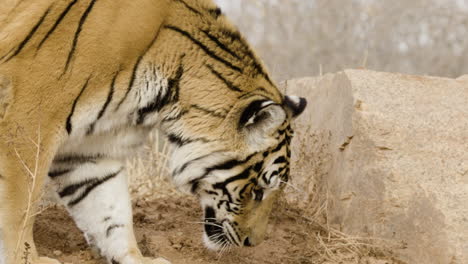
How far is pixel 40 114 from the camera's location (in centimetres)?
342

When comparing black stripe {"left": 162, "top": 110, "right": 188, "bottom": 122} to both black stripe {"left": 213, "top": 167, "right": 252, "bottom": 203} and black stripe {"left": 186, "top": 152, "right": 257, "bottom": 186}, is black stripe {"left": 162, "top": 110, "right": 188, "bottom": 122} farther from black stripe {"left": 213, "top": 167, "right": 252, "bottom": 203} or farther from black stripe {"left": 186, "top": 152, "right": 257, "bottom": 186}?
black stripe {"left": 213, "top": 167, "right": 252, "bottom": 203}

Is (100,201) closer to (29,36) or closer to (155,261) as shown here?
(155,261)

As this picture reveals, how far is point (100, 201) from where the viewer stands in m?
4.18

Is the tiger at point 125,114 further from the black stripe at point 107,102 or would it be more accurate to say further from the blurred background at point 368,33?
the blurred background at point 368,33

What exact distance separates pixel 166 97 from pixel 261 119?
1.52 feet

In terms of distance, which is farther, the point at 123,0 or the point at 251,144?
the point at 251,144

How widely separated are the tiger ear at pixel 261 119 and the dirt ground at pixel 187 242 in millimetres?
827

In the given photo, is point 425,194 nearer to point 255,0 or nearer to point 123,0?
point 123,0

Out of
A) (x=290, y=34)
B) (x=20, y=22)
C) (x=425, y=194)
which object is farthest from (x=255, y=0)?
(x=20, y=22)

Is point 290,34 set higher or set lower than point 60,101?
higher

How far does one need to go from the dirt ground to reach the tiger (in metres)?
0.27

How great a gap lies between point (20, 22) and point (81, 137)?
58 cm

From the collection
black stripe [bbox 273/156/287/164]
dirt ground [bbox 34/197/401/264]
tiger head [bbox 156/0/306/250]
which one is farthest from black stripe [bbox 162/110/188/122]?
dirt ground [bbox 34/197/401/264]

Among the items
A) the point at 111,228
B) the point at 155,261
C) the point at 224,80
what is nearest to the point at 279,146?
the point at 224,80
